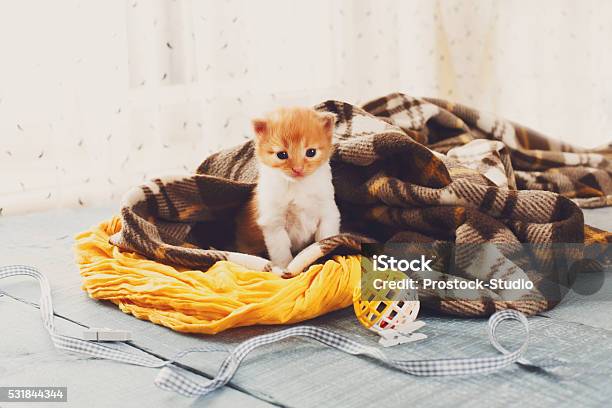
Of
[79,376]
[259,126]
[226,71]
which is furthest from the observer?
[226,71]

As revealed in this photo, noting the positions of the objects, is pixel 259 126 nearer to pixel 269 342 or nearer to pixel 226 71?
pixel 269 342

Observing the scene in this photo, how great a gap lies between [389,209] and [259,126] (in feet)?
0.99

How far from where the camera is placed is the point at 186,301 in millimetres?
1257

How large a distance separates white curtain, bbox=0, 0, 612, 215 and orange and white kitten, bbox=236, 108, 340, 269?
938mm

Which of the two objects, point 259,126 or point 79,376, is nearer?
point 79,376

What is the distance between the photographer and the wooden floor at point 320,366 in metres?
1.00

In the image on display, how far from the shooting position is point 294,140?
1387 millimetres

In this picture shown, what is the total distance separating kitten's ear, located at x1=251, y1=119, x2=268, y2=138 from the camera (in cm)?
140

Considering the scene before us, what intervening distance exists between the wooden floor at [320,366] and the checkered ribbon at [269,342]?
0.01m

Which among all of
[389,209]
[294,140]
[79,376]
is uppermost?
[294,140]

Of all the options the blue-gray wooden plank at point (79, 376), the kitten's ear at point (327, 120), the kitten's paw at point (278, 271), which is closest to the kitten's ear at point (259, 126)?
the kitten's ear at point (327, 120)

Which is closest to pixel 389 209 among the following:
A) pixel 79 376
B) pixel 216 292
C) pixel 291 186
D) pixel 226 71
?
pixel 291 186

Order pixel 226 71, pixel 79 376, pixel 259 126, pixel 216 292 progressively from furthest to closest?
pixel 226 71 < pixel 259 126 < pixel 216 292 < pixel 79 376

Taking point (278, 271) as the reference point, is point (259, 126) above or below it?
above
